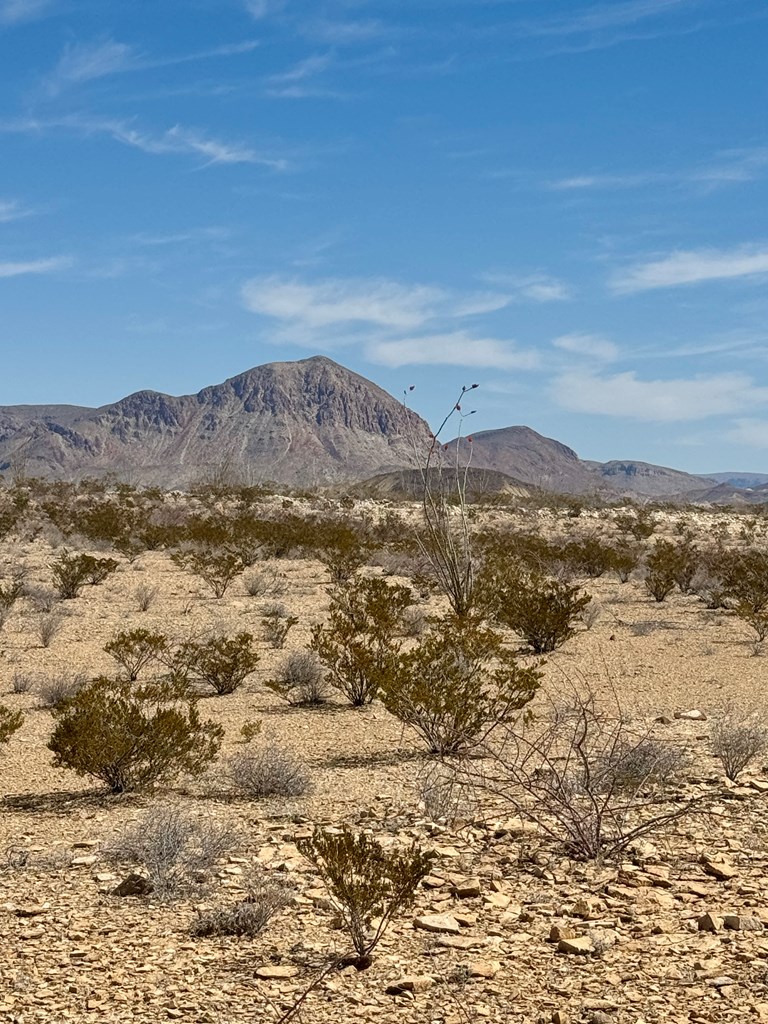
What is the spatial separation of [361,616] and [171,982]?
300 inches

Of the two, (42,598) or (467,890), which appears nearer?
(467,890)

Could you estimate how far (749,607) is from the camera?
15.6m

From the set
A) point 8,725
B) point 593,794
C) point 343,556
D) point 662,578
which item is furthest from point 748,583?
point 8,725

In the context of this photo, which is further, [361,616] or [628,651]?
[628,651]

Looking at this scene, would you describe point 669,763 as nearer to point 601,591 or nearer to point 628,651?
point 628,651

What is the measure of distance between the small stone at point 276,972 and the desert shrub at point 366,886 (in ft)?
0.95

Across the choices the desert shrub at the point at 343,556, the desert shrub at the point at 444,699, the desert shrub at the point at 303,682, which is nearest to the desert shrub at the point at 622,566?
the desert shrub at the point at 343,556

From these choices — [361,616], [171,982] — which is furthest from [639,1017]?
[361,616]

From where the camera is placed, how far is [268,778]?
6969mm

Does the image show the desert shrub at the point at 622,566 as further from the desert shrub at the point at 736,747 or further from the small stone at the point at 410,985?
the small stone at the point at 410,985

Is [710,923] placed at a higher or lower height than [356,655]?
lower

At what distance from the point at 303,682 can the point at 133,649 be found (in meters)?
2.24

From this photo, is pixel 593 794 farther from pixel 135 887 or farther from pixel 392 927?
pixel 135 887

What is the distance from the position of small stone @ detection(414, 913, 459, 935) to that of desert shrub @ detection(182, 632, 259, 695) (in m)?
7.01
